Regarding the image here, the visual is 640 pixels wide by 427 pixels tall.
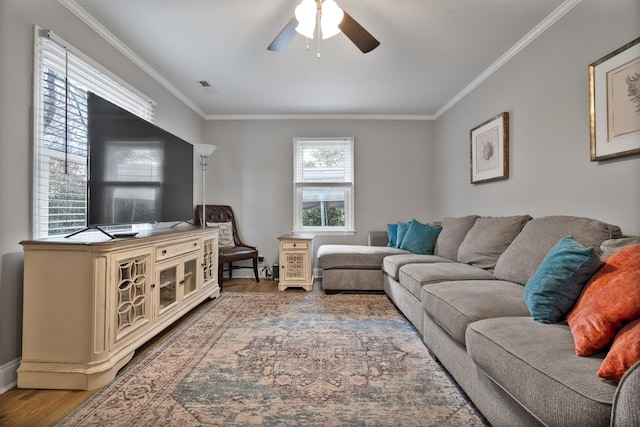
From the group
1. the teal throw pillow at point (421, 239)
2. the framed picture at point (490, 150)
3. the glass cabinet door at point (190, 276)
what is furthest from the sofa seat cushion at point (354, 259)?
the glass cabinet door at point (190, 276)

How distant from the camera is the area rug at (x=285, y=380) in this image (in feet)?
4.63


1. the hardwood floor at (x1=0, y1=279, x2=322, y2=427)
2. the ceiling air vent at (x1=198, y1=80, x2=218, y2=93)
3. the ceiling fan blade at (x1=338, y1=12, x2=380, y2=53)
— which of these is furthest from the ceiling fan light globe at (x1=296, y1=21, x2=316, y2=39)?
the hardwood floor at (x1=0, y1=279, x2=322, y2=427)

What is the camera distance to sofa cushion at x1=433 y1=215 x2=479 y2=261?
123 inches

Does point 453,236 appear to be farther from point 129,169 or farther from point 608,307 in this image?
point 129,169

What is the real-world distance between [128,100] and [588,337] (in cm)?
359

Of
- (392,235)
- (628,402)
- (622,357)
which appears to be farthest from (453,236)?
(628,402)

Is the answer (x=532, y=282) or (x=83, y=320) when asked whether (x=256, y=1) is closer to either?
(x=83, y=320)

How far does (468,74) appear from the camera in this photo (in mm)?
3279

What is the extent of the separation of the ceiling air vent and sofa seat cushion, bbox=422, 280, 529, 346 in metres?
3.19

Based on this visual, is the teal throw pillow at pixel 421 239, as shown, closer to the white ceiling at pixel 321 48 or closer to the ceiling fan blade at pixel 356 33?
the white ceiling at pixel 321 48

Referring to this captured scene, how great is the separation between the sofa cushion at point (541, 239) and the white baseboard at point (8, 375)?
309 centimetres

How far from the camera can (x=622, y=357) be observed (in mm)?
867

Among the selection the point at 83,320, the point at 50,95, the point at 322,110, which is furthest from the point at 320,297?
the point at 50,95

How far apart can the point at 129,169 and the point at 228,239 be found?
2.14 meters
